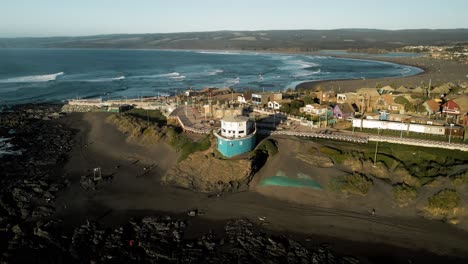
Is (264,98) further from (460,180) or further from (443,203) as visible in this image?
(443,203)

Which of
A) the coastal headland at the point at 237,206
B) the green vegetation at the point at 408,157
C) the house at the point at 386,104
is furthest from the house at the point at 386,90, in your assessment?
the coastal headland at the point at 237,206

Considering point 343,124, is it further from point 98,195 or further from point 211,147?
point 98,195

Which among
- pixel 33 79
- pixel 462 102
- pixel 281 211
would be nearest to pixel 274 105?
pixel 462 102

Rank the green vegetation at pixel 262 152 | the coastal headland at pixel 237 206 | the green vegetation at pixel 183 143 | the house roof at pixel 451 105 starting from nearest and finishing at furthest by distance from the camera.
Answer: the coastal headland at pixel 237 206 → the green vegetation at pixel 262 152 → the green vegetation at pixel 183 143 → the house roof at pixel 451 105

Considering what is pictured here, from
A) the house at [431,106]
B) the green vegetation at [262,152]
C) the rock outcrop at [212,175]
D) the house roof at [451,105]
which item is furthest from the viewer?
the house at [431,106]

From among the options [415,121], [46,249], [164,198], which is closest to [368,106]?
[415,121]

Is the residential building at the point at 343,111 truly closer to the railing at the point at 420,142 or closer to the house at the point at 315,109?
the house at the point at 315,109

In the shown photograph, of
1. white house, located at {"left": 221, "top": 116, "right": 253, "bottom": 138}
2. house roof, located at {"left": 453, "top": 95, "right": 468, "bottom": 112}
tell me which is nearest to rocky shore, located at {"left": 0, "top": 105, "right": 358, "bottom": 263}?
white house, located at {"left": 221, "top": 116, "right": 253, "bottom": 138}
